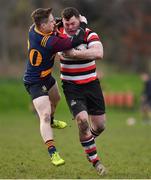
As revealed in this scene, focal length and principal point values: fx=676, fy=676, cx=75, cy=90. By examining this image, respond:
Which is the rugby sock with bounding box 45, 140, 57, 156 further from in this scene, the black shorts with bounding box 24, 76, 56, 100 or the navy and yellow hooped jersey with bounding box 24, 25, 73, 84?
the navy and yellow hooped jersey with bounding box 24, 25, 73, 84

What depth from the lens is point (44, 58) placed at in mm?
10156

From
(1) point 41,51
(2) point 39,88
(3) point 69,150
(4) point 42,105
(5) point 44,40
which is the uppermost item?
(5) point 44,40

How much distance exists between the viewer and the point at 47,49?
10055 mm

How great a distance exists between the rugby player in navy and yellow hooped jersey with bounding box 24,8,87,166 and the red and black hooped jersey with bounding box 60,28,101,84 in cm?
16

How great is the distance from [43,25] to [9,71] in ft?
102

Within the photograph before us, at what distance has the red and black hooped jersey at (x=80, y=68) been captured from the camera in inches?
406

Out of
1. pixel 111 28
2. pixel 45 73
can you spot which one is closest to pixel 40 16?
pixel 45 73

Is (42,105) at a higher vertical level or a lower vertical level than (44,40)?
lower

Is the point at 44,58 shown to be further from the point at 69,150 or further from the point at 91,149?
the point at 69,150

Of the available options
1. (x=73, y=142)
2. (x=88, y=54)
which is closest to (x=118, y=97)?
(x=73, y=142)

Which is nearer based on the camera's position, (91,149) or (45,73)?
(91,149)

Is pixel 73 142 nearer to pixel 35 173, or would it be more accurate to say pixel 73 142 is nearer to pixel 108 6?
pixel 35 173

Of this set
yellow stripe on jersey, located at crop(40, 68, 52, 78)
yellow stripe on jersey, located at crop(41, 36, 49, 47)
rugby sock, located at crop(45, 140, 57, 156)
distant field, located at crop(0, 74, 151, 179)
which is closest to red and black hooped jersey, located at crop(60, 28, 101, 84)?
yellow stripe on jersey, located at crop(40, 68, 52, 78)

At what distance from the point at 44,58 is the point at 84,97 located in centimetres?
90
